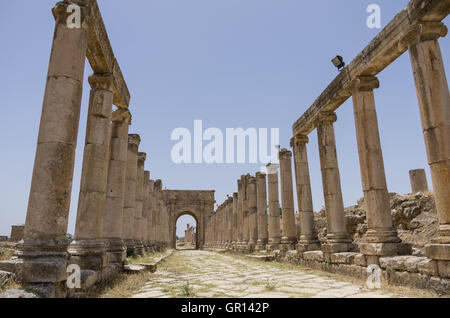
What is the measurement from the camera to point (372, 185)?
8570 millimetres

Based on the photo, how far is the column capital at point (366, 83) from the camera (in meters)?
9.12

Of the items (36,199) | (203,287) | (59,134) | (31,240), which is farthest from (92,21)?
(203,287)

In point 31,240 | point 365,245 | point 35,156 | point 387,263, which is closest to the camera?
point 31,240

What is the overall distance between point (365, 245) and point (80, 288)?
6674 mm

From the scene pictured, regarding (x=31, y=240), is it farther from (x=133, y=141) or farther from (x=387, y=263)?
(x=133, y=141)

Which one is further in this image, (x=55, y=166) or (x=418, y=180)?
(x=418, y=180)

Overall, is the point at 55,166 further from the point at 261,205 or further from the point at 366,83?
the point at 261,205

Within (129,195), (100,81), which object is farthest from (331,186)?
(100,81)

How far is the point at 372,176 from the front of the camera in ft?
28.3

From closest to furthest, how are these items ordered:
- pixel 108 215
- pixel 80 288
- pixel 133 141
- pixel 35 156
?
pixel 35 156, pixel 80 288, pixel 108 215, pixel 133 141

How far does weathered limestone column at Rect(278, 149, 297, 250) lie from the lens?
570 inches

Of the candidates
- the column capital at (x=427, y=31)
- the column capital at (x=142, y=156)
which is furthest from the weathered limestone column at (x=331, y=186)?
the column capital at (x=142, y=156)

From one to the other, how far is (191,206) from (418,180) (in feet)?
101

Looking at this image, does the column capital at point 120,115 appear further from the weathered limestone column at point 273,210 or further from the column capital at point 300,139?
the weathered limestone column at point 273,210
